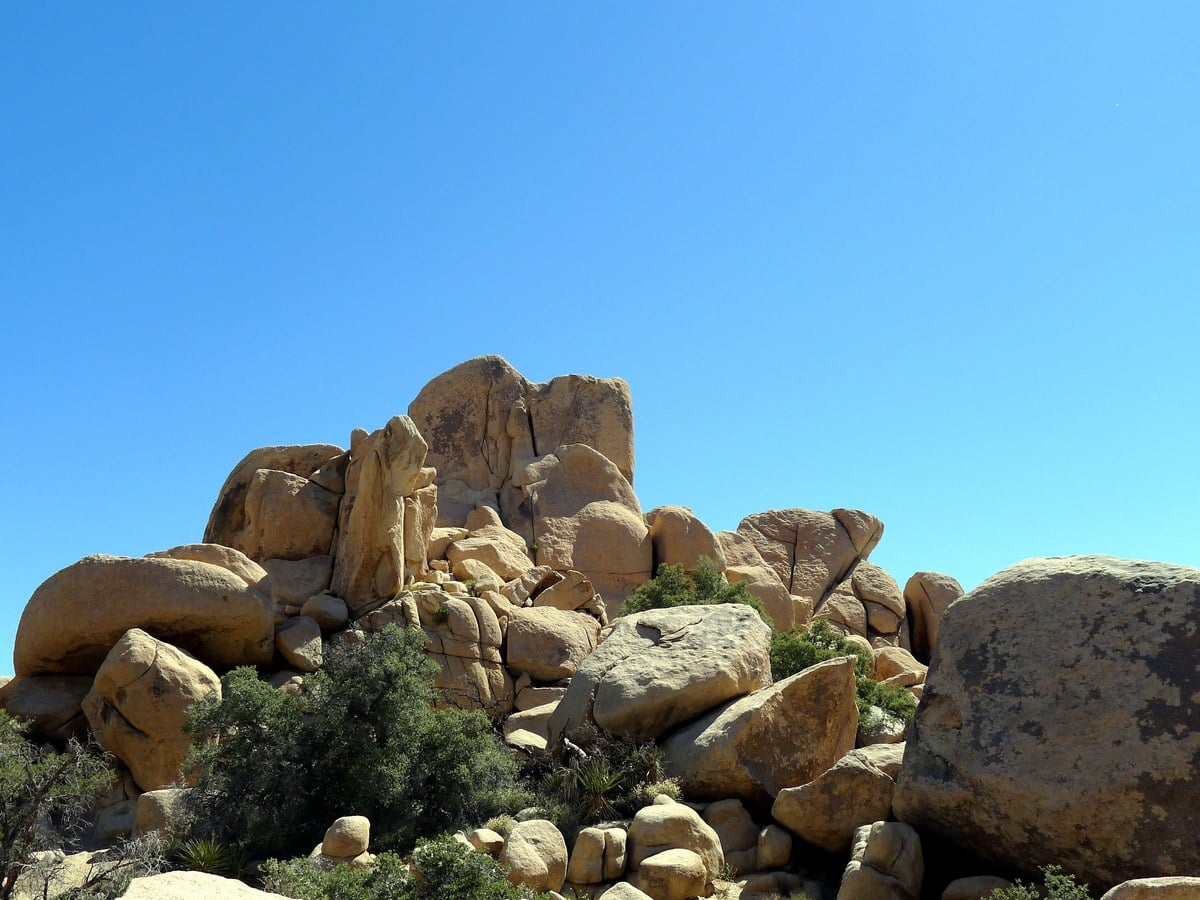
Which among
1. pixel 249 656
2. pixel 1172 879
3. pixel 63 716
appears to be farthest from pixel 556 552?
pixel 1172 879

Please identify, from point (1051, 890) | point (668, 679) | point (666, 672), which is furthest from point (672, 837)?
point (1051, 890)

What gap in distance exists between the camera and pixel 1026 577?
1462 cm

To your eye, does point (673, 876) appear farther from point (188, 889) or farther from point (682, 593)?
point (682, 593)

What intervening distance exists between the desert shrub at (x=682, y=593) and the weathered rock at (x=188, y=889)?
2072 cm

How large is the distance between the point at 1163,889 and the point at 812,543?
3568cm

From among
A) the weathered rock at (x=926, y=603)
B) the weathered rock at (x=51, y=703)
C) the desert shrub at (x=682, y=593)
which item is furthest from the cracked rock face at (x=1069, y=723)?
the weathered rock at (x=926, y=603)

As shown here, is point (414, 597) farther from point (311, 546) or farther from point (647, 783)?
point (647, 783)

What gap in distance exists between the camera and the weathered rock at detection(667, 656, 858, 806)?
17.2m

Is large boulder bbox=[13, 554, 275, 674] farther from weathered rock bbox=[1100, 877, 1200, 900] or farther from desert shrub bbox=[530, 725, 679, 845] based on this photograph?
Answer: weathered rock bbox=[1100, 877, 1200, 900]

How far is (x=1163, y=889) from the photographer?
28.8ft

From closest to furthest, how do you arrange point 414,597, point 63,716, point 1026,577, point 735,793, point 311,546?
point 1026,577, point 735,793, point 63,716, point 414,597, point 311,546

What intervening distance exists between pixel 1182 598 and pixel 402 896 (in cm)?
1013

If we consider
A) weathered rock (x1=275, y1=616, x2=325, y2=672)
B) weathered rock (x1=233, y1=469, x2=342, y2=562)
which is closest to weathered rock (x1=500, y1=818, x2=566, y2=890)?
weathered rock (x1=275, y1=616, x2=325, y2=672)

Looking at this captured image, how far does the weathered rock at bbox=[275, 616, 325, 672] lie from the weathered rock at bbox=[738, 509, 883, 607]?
23004 millimetres
